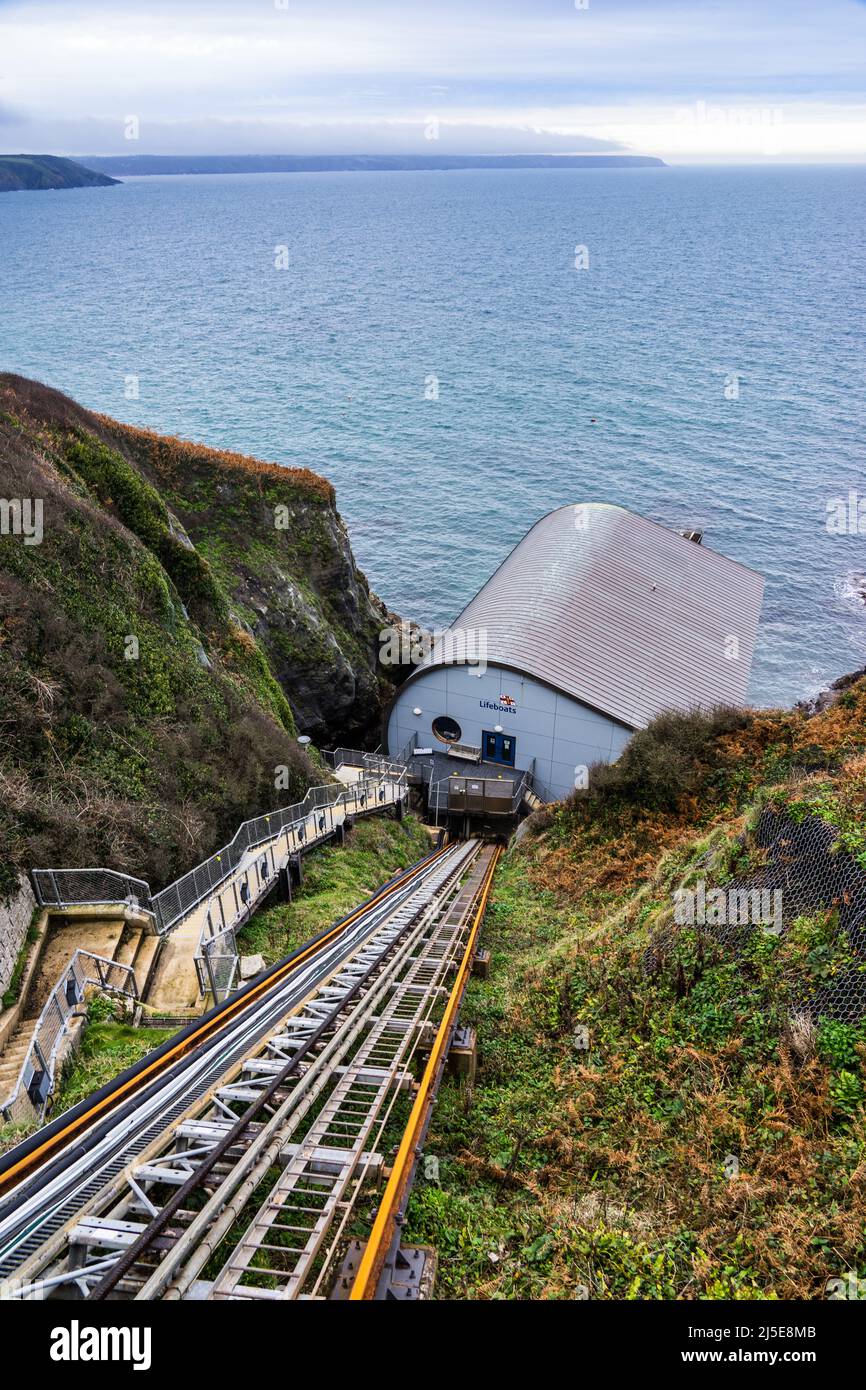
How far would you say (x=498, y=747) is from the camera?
35.0 m

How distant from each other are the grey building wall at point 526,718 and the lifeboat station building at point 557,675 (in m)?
0.05

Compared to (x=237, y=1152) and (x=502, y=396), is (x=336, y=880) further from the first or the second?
(x=502, y=396)

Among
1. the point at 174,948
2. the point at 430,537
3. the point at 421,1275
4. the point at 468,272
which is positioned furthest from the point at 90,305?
the point at 421,1275

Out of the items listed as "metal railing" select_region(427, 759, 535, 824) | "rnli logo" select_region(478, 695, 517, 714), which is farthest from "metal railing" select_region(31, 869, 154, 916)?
"rnli logo" select_region(478, 695, 517, 714)

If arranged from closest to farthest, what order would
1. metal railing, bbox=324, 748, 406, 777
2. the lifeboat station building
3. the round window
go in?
the lifeboat station building → metal railing, bbox=324, 748, 406, 777 → the round window

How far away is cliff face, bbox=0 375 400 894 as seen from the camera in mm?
17406

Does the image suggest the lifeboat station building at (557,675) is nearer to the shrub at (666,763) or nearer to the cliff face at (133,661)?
the shrub at (666,763)

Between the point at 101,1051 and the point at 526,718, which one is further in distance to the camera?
the point at 526,718

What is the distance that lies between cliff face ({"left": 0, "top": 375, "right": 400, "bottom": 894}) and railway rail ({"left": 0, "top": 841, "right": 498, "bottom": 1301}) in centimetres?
653

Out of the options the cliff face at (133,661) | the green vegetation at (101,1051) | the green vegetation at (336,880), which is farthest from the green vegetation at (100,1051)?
the green vegetation at (336,880)

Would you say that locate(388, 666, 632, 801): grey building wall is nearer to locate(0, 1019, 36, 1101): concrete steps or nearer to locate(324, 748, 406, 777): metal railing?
locate(324, 748, 406, 777): metal railing

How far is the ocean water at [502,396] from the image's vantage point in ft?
196

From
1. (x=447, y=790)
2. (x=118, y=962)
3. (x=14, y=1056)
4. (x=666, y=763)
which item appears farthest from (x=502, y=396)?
(x=14, y=1056)

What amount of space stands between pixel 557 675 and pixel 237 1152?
26069 millimetres
